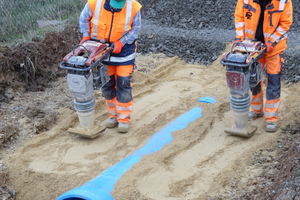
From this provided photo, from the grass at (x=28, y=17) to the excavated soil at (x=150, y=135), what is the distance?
843 millimetres

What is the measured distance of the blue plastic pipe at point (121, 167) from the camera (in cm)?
292

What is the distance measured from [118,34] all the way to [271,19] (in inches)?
75.3

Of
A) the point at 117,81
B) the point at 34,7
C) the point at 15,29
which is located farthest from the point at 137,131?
the point at 34,7

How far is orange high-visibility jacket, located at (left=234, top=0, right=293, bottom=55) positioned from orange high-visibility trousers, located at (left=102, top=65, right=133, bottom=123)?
1615 mm

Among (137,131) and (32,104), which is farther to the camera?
(32,104)

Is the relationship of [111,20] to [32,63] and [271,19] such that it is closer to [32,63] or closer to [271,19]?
[271,19]

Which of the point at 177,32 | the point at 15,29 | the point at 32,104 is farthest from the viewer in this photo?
the point at 177,32

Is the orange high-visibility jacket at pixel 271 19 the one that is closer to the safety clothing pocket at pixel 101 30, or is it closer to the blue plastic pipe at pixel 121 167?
the blue plastic pipe at pixel 121 167

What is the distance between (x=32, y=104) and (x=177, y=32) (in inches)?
179

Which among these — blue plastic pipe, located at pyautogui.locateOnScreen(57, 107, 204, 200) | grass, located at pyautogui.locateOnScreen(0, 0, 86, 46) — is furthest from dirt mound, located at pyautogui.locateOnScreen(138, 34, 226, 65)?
blue plastic pipe, located at pyautogui.locateOnScreen(57, 107, 204, 200)

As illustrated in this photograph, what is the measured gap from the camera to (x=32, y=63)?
18.5 feet

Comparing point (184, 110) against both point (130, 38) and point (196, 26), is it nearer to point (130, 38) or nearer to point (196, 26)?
point (130, 38)

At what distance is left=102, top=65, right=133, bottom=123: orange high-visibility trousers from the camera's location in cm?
441

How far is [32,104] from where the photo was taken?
16.9 ft
